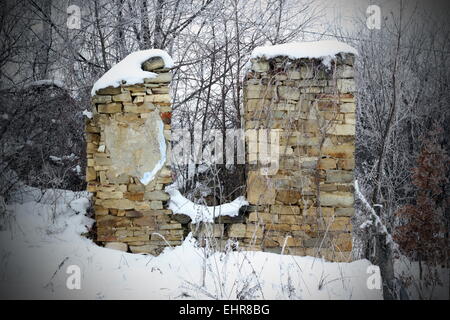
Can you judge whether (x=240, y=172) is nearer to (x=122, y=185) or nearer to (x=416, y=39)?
(x=122, y=185)

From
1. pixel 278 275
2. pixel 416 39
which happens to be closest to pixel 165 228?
pixel 278 275

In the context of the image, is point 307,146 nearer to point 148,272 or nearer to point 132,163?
point 132,163

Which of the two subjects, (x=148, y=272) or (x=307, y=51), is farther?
(x=307, y=51)

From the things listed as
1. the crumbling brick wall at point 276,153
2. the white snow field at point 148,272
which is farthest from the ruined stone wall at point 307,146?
the white snow field at point 148,272

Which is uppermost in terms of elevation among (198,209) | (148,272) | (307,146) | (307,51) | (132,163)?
(307,51)

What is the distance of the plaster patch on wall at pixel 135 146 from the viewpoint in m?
3.82

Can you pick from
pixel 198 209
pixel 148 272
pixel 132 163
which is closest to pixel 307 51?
pixel 198 209

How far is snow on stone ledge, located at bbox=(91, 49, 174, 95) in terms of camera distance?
377cm

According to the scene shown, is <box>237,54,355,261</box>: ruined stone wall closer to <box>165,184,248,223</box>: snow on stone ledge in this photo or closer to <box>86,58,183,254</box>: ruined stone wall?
<box>165,184,248,223</box>: snow on stone ledge

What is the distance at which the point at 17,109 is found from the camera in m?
4.68

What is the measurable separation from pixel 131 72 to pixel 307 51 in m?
2.06

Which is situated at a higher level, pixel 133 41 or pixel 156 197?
pixel 133 41

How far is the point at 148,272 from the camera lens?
318cm

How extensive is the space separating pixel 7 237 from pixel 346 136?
4.01 meters
